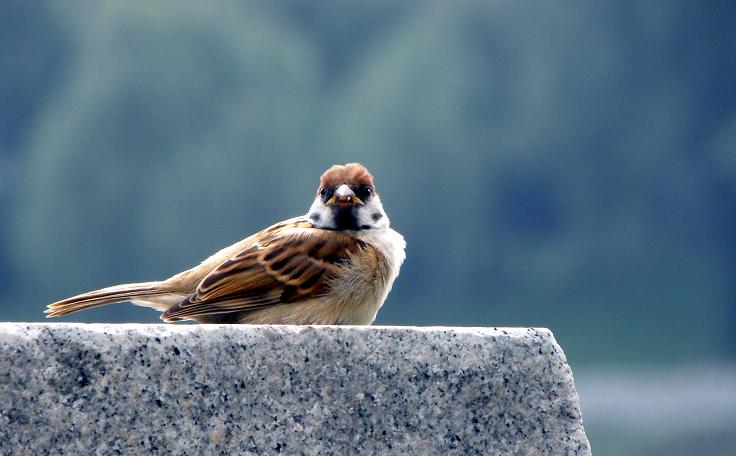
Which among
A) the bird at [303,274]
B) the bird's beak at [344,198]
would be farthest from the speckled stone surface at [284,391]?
the bird's beak at [344,198]

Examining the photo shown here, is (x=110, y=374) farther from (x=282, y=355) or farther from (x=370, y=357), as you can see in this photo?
(x=370, y=357)

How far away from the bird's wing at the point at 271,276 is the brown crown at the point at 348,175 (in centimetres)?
21

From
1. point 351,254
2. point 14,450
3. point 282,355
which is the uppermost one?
point 351,254

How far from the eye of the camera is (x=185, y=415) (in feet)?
4.78

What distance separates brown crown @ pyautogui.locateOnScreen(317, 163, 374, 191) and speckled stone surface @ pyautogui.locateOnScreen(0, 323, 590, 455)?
3.97 feet

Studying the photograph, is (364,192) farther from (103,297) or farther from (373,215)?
(103,297)

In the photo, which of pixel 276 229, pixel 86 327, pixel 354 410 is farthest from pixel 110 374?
pixel 276 229

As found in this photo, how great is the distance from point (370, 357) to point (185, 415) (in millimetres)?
328

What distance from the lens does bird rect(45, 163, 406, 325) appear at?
2445 mm

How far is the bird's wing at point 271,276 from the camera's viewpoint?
245 cm

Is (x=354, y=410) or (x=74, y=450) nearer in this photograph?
(x=74, y=450)

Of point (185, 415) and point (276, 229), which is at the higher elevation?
point (276, 229)

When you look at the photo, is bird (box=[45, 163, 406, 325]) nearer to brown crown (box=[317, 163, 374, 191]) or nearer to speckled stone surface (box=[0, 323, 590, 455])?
brown crown (box=[317, 163, 374, 191])

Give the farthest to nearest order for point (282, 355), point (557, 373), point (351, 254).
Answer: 1. point (351, 254)
2. point (557, 373)
3. point (282, 355)
